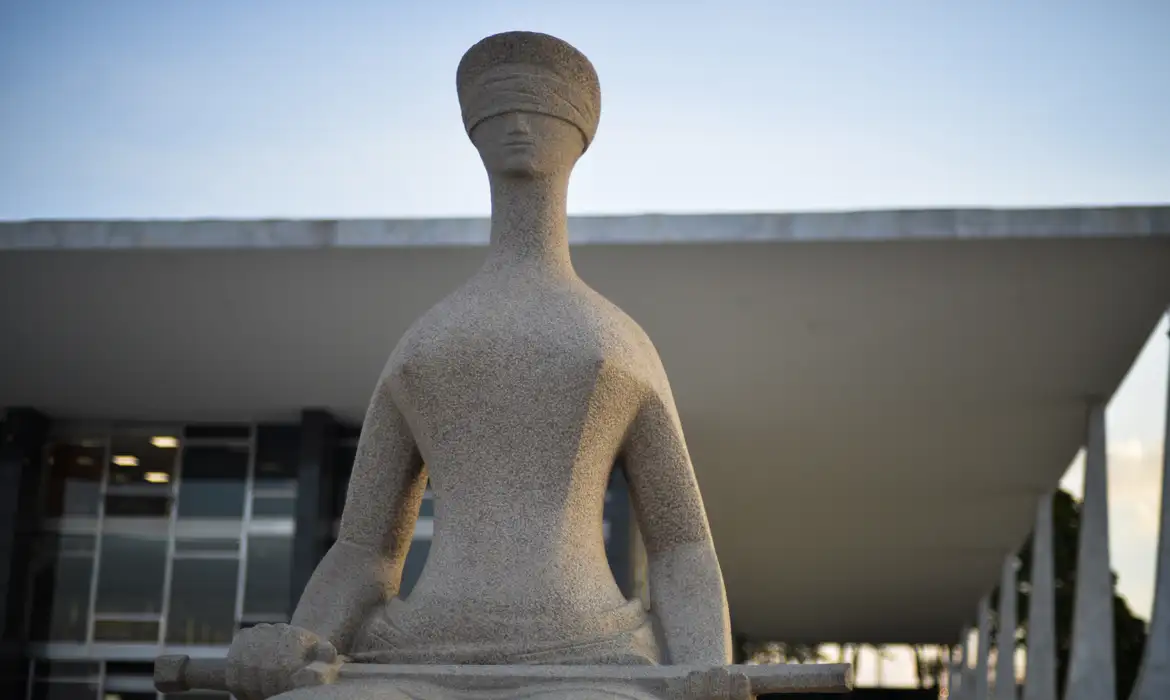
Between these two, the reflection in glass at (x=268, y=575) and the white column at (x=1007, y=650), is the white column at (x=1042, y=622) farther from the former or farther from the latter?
the reflection in glass at (x=268, y=575)

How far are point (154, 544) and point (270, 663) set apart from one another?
15.8 metres

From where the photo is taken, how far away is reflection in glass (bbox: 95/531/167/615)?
18.4 meters

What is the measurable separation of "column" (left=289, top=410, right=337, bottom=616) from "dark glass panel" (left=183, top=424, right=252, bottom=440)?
1108mm

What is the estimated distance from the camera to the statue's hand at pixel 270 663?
363 cm

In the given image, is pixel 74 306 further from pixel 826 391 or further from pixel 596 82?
pixel 596 82

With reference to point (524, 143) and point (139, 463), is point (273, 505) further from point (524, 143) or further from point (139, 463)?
point (524, 143)

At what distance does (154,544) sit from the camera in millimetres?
18547

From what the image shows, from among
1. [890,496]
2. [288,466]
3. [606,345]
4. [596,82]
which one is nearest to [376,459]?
[606,345]

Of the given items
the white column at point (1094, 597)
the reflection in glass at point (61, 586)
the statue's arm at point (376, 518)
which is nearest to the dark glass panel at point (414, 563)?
the reflection in glass at point (61, 586)

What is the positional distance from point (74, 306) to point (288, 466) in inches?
186

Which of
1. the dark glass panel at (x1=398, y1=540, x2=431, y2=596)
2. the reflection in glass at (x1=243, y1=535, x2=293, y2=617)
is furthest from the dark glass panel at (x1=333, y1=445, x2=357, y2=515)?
the dark glass panel at (x1=398, y1=540, x2=431, y2=596)

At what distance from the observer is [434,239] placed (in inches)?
488

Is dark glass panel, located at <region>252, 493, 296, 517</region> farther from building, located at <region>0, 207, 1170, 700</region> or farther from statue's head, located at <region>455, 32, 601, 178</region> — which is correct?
statue's head, located at <region>455, 32, 601, 178</region>

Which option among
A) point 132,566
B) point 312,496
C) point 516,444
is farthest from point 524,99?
point 132,566
